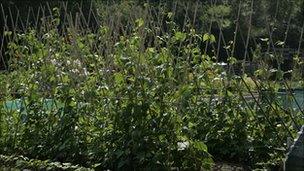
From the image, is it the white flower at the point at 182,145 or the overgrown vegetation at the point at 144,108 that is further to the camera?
the overgrown vegetation at the point at 144,108

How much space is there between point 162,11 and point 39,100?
190cm

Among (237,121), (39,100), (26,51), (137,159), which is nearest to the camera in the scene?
(137,159)

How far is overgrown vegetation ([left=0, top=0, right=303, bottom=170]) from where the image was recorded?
5.69 meters

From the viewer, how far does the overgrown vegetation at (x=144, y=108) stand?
5688 millimetres

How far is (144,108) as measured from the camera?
5684 mm

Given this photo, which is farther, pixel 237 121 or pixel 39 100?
pixel 39 100

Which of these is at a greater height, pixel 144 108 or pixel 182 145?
pixel 144 108

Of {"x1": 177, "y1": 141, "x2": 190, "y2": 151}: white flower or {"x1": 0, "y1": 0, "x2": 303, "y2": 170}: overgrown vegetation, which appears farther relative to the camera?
{"x1": 0, "y1": 0, "x2": 303, "y2": 170}: overgrown vegetation

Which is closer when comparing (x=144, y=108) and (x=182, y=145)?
(x=182, y=145)

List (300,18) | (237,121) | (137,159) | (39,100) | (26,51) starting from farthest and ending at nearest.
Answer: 1. (300,18)
2. (26,51)
3. (39,100)
4. (237,121)
5. (137,159)

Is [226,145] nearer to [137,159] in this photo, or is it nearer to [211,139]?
[211,139]

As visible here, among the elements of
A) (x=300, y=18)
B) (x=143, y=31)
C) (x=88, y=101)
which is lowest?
(x=300, y=18)

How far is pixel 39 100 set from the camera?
691 cm

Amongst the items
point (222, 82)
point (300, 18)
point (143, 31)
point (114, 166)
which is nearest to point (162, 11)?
point (143, 31)
